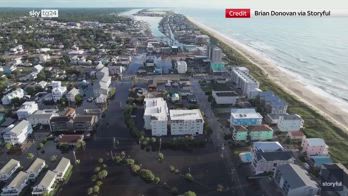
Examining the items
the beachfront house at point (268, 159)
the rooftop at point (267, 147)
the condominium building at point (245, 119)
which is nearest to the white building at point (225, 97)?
the condominium building at point (245, 119)

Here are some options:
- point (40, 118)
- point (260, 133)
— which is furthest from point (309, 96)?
point (40, 118)

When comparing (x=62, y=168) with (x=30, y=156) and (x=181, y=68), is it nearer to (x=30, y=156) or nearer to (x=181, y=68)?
(x=30, y=156)

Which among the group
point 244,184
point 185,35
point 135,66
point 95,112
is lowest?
point 244,184

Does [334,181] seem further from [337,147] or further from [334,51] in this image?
[334,51]

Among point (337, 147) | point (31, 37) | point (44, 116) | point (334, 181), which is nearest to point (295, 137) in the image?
point (337, 147)

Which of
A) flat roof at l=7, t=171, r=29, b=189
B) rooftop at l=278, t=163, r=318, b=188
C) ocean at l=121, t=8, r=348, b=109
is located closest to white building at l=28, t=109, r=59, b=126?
flat roof at l=7, t=171, r=29, b=189

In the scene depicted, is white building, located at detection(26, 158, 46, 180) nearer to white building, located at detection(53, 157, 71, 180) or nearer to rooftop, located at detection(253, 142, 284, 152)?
white building, located at detection(53, 157, 71, 180)
